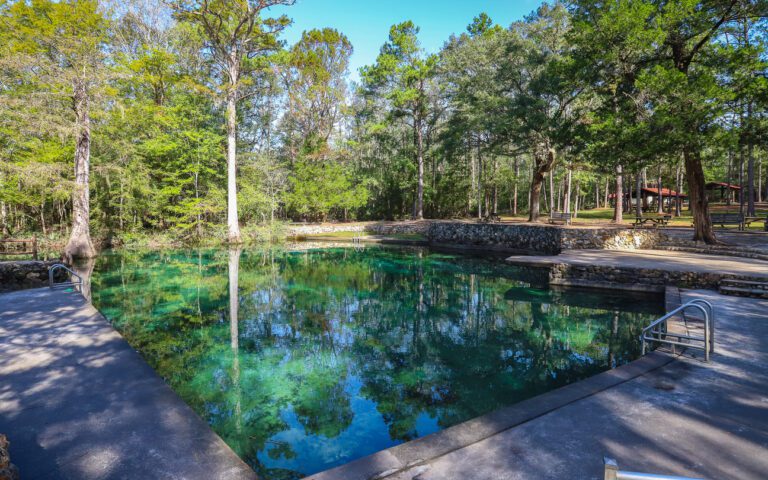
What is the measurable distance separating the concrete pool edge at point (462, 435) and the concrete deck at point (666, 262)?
24.8ft

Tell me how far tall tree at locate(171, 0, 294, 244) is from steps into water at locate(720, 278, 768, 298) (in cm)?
2253

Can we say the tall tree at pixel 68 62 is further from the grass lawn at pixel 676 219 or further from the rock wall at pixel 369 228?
the grass lawn at pixel 676 219

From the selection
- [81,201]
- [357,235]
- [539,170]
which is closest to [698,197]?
[539,170]

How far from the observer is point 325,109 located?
110 feet

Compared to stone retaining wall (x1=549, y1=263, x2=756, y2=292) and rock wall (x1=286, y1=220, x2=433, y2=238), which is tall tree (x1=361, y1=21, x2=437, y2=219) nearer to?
rock wall (x1=286, y1=220, x2=433, y2=238)

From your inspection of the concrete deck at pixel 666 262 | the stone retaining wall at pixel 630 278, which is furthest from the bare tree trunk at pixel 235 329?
the stone retaining wall at pixel 630 278

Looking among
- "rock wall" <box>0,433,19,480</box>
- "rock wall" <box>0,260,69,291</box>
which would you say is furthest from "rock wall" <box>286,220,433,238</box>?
"rock wall" <box>0,433,19,480</box>

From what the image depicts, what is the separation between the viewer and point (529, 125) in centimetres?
2178

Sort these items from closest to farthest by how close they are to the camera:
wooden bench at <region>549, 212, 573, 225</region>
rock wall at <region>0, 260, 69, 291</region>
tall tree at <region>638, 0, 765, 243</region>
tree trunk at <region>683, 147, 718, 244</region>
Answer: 1. rock wall at <region>0, 260, 69, 291</region>
2. tall tree at <region>638, 0, 765, 243</region>
3. tree trunk at <region>683, 147, 718, 244</region>
4. wooden bench at <region>549, 212, 573, 225</region>

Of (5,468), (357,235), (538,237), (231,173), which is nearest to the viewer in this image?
(5,468)

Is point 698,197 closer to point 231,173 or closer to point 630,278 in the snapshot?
point 630,278

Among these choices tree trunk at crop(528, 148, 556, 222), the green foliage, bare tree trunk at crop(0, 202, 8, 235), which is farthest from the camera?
the green foliage

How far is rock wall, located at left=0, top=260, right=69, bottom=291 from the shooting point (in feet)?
34.3

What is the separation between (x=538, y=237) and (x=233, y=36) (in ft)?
67.1
